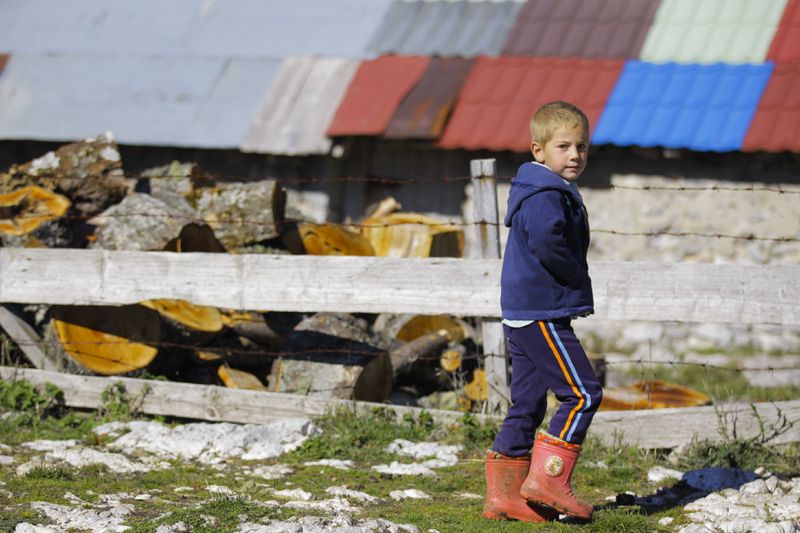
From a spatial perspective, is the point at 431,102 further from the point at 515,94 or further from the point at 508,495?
the point at 508,495

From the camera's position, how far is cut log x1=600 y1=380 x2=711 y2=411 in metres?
6.71

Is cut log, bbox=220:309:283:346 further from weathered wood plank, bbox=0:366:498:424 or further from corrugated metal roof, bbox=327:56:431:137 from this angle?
corrugated metal roof, bbox=327:56:431:137

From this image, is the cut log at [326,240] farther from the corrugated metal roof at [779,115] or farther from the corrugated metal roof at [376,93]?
the corrugated metal roof at [779,115]

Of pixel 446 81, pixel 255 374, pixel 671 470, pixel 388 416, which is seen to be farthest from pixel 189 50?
pixel 671 470

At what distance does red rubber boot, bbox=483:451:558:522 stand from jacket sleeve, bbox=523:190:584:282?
84cm

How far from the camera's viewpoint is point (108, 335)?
6574mm

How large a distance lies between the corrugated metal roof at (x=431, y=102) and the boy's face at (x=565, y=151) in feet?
23.2

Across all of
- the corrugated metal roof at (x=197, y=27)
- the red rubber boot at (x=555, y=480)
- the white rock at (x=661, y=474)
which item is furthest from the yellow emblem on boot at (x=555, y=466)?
the corrugated metal roof at (x=197, y=27)

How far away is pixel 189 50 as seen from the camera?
1321cm

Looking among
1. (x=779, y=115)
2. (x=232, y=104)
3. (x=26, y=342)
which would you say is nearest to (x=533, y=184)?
(x=26, y=342)

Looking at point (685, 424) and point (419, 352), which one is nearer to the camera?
point (685, 424)

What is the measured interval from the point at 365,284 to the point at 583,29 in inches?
287

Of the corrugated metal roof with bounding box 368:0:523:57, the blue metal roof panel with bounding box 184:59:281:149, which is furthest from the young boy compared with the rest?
the corrugated metal roof with bounding box 368:0:523:57

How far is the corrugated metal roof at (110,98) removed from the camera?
12.3 m
